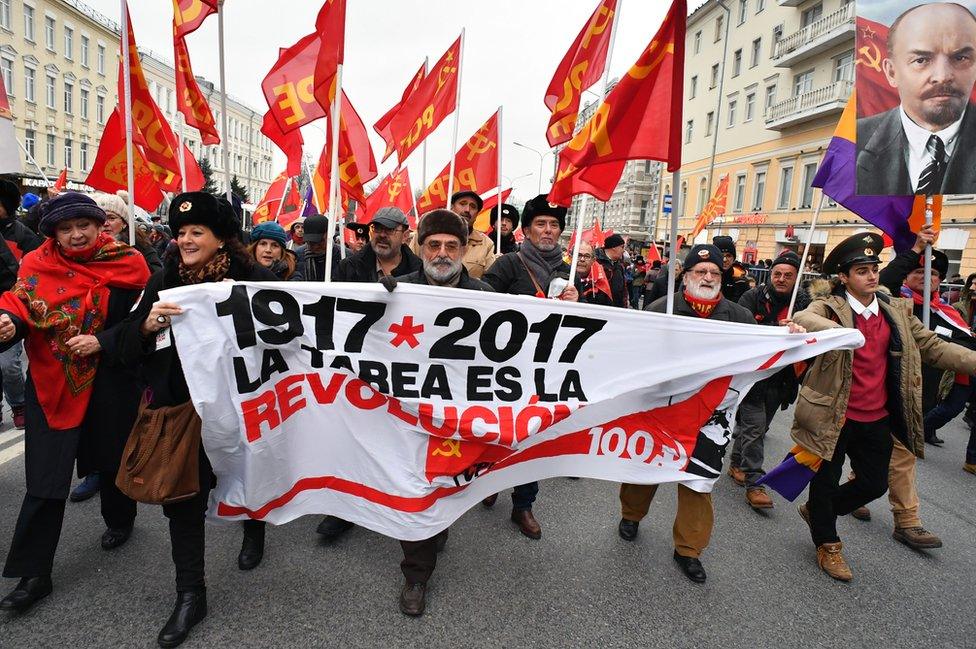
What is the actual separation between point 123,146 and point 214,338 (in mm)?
4439

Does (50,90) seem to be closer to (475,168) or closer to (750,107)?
(475,168)

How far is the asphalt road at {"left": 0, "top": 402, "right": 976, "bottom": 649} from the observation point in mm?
2656

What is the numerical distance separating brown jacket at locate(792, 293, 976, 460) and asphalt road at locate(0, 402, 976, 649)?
803mm

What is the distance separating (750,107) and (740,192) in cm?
547

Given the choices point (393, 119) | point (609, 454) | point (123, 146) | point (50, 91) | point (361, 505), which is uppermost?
point (50, 91)

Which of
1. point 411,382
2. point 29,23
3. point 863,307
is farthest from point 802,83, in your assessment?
point 29,23

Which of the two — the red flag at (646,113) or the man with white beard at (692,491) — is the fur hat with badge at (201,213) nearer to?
the red flag at (646,113)

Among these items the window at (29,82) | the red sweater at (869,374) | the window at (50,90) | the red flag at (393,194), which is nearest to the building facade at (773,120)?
the red flag at (393,194)

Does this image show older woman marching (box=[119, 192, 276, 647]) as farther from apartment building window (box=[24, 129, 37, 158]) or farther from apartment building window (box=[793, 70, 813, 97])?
apartment building window (box=[24, 129, 37, 158])

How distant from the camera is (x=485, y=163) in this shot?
7539 mm

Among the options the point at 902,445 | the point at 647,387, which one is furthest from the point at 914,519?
the point at 647,387

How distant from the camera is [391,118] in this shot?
283 inches

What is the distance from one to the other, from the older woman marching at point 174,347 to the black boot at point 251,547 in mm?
384

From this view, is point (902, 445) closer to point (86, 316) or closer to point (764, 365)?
point (764, 365)
